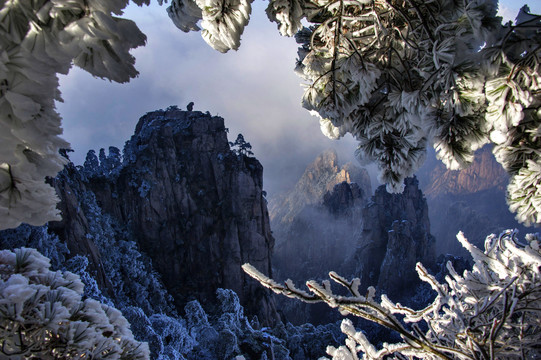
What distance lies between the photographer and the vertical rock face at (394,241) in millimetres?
46938

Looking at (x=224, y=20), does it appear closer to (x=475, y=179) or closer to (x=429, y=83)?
(x=429, y=83)

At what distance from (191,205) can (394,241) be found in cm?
3106

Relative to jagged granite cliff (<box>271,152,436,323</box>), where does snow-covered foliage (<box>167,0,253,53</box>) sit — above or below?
below

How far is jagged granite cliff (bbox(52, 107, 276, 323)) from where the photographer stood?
35.2 meters

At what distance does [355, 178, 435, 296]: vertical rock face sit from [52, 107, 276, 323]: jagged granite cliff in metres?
20.9

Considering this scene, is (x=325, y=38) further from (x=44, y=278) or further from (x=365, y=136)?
(x=44, y=278)

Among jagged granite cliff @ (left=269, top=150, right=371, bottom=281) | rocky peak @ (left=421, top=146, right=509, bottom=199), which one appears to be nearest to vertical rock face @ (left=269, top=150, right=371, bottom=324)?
jagged granite cliff @ (left=269, top=150, right=371, bottom=281)

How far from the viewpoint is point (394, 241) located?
47188mm

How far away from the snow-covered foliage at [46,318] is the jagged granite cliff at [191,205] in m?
33.6

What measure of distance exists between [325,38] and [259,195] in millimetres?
35487

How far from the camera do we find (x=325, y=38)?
9.09 feet

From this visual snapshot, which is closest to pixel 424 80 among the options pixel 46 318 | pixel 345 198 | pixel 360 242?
pixel 46 318

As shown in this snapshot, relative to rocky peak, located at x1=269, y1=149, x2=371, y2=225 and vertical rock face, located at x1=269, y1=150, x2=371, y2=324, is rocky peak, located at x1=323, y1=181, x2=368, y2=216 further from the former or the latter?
rocky peak, located at x1=269, y1=149, x2=371, y2=225

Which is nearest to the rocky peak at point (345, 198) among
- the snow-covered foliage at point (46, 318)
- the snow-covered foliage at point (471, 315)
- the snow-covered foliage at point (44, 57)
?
the snow-covered foliage at point (471, 315)
